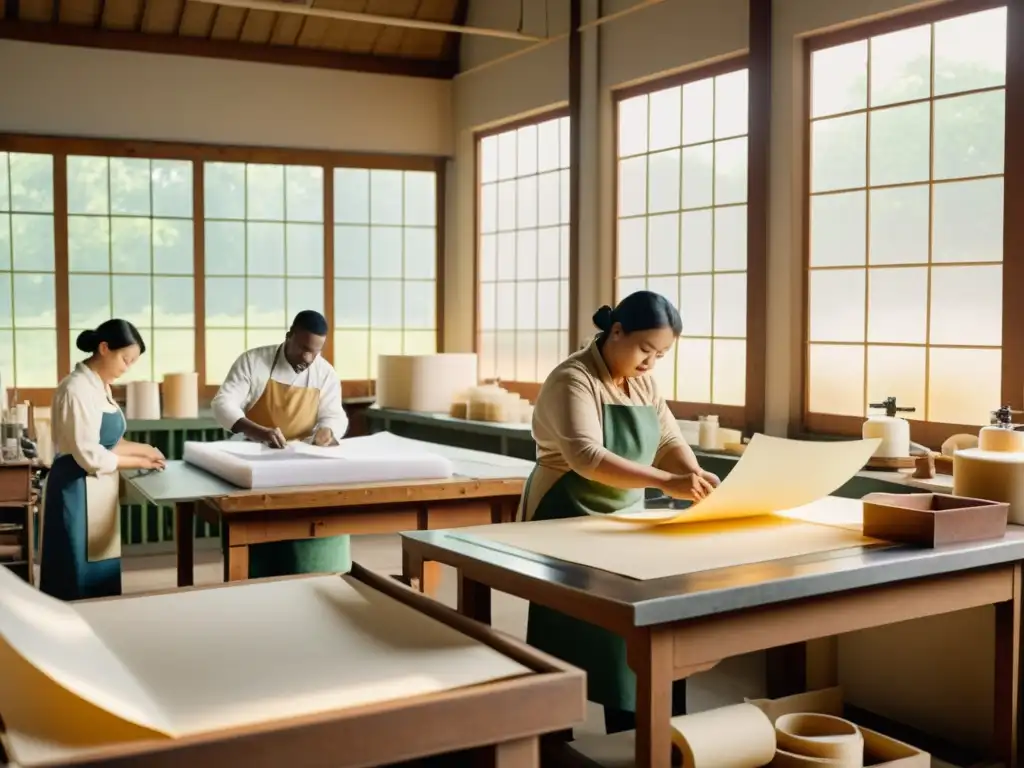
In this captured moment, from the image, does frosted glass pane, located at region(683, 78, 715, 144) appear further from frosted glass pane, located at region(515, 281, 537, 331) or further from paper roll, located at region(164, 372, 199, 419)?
paper roll, located at region(164, 372, 199, 419)

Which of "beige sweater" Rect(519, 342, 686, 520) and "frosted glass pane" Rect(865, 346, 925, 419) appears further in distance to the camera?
"frosted glass pane" Rect(865, 346, 925, 419)

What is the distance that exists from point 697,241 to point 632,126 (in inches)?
31.8

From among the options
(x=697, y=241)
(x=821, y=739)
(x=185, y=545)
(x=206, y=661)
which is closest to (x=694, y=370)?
(x=697, y=241)

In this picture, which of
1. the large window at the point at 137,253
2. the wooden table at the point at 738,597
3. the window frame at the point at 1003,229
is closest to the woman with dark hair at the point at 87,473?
the wooden table at the point at 738,597

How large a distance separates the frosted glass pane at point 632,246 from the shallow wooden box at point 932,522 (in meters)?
3.66

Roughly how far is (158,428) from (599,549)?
482 cm

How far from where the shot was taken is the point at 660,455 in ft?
10.3

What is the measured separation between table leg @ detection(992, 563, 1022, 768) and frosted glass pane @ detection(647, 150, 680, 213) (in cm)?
360

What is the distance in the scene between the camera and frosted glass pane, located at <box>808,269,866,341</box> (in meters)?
4.77

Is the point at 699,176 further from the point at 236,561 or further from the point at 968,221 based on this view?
the point at 236,561

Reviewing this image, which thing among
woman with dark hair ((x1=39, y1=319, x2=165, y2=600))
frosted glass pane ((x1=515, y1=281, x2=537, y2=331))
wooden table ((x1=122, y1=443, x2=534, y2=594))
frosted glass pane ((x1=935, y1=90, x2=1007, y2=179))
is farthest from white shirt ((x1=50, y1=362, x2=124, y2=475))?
frosted glass pane ((x1=515, y1=281, x2=537, y2=331))

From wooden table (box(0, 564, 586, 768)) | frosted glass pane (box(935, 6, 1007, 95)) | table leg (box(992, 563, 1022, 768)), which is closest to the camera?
wooden table (box(0, 564, 586, 768))

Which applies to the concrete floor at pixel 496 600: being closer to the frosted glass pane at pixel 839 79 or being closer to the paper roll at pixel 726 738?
the paper roll at pixel 726 738

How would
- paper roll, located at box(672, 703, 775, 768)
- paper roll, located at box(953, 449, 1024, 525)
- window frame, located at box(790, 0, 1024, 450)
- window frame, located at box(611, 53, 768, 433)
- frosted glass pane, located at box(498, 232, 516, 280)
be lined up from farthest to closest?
frosted glass pane, located at box(498, 232, 516, 280)
window frame, located at box(611, 53, 768, 433)
window frame, located at box(790, 0, 1024, 450)
paper roll, located at box(953, 449, 1024, 525)
paper roll, located at box(672, 703, 775, 768)
